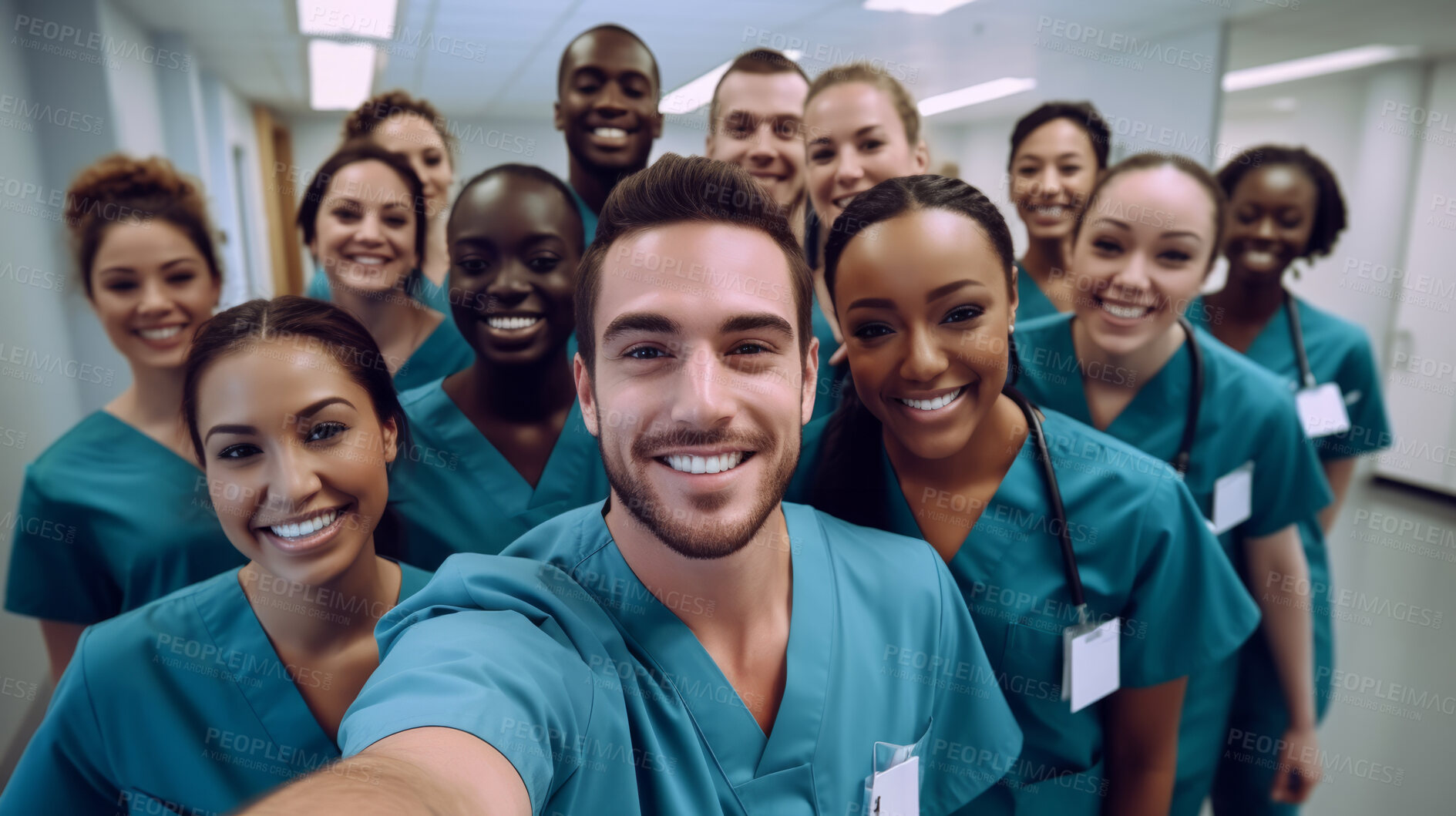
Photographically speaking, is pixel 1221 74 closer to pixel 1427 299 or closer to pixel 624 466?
pixel 1427 299

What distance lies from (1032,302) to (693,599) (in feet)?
4.42

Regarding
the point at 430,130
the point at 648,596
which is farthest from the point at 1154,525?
the point at 430,130

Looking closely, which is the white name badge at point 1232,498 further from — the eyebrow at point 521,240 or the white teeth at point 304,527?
the white teeth at point 304,527

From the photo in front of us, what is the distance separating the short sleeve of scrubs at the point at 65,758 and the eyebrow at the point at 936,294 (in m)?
1.16

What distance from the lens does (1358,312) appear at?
4.00 m

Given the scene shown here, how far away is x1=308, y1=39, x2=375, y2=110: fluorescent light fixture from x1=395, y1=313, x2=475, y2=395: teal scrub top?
1.93ft

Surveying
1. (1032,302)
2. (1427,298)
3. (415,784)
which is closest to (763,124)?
(1032,302)

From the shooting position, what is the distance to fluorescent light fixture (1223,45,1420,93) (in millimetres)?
3391

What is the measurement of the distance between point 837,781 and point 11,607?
1.26m

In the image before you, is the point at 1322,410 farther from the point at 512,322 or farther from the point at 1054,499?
the point at 512,322

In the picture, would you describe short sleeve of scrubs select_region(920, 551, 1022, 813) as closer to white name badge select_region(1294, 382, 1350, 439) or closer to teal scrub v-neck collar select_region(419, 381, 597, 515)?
teal scrub v-neck collar select_region(419, 381, 597, 515)

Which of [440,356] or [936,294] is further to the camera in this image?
[440,356]

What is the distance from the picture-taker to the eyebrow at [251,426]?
3.02ft

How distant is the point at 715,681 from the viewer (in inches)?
36.2
